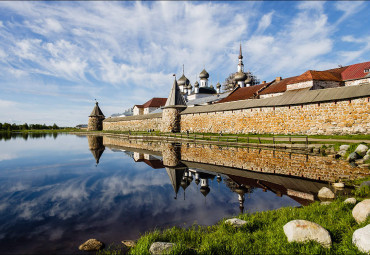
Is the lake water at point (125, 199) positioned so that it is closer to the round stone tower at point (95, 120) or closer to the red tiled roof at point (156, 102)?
the round stone tower at point (95, 120)

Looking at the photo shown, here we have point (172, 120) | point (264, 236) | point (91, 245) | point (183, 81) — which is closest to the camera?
point (264, 236)

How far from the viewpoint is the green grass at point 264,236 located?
10.3ft

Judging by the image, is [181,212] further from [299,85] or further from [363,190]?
[299,85]

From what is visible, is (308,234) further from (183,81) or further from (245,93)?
(183,81)

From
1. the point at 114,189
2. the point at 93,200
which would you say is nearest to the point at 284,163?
the point at 114,189

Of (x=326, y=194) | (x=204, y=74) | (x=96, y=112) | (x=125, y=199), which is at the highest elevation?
(x=204, y=74)

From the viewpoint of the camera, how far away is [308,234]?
3.22 meters

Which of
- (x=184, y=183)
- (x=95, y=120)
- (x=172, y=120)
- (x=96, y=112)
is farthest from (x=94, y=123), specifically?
(x=184, y=183)

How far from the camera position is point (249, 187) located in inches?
284

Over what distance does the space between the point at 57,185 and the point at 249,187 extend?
6711mm

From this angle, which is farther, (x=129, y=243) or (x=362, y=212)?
(x=129, y=243)

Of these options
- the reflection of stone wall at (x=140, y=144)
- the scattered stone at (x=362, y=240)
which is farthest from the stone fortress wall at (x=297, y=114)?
the scattered stone at (x=362, y=240)

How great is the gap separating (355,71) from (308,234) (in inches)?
1196

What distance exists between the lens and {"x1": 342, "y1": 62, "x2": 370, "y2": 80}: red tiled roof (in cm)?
2579
